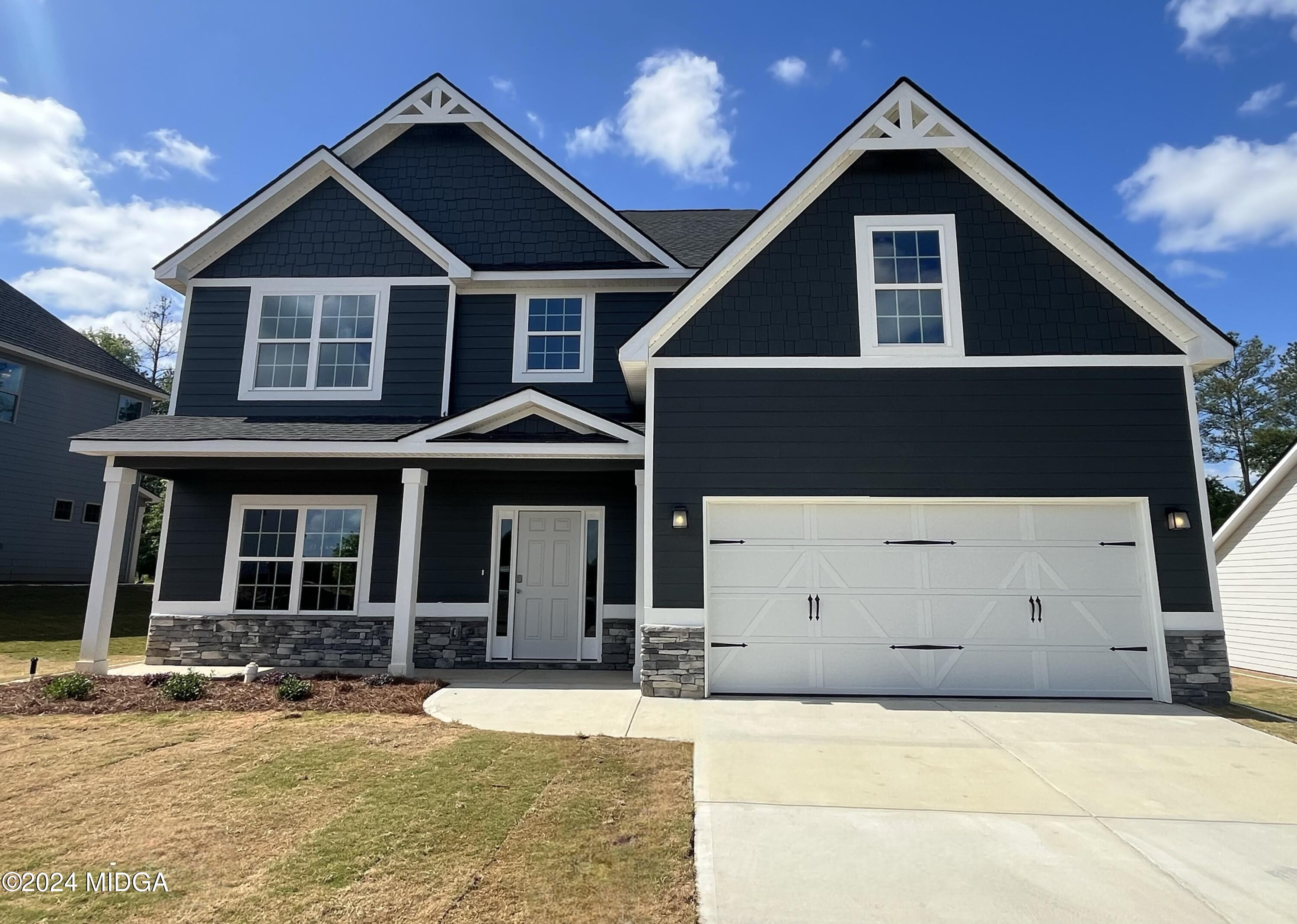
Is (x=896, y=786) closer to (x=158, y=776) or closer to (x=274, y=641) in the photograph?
(x=158, y=776)

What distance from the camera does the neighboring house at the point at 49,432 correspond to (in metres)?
16.8

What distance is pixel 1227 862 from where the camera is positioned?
11.6 feet

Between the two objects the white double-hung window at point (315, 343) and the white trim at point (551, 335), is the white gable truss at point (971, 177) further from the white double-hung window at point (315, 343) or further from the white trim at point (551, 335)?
the white double-hung window at point (315, 343)

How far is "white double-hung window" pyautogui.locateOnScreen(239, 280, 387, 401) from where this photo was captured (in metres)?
10.4

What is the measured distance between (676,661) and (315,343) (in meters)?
7.43

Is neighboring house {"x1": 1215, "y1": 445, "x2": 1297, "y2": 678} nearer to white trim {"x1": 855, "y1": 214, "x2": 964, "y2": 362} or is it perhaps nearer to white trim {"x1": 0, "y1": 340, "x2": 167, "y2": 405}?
white trim {"x1": 855, "y1": 214, "x2": 964, "y2": 362}

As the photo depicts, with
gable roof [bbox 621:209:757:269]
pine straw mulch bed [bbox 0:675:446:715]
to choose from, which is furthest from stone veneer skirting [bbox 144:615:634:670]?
gable roof [bbox 621:209:757:269]

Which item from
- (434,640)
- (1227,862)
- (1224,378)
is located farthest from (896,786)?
(1224,378)

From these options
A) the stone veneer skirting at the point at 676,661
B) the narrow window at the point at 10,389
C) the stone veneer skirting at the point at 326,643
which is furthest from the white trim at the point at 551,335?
the narrow window at the point at 10,389

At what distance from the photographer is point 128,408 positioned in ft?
65.4

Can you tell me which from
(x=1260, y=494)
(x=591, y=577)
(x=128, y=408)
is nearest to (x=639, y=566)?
(x=591, y=577)

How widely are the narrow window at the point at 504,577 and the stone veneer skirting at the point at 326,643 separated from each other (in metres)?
0.26

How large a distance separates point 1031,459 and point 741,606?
12.4 ft

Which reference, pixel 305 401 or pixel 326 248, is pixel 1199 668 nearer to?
pixel 305 401
